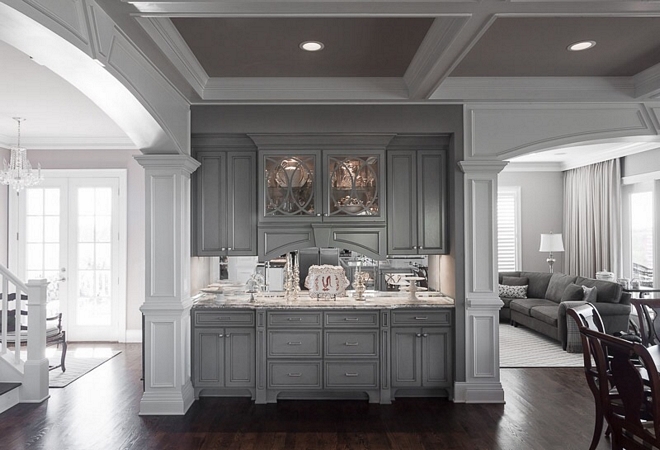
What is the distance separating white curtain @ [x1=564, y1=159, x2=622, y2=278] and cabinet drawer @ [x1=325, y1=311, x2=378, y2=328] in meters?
5.15

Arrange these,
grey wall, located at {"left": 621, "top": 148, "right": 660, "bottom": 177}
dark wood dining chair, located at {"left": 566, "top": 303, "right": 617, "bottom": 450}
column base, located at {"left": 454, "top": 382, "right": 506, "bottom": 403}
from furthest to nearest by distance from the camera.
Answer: grey wall, located at {"left": 621, "top": 148, "right": 660, "bottom": 177}
column base, located at {"left": 454, "top": 382, "right": 506, "bottom": 403}
dark wood dining chair, located at {"left": 566, "top": 303, "right": 617, "bottom": 450}

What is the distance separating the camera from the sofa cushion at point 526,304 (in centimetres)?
735

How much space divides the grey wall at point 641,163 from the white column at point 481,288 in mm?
3972

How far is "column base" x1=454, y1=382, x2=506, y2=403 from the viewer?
4367 millimetres

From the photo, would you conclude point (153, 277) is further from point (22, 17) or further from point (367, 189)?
point (22, 17)

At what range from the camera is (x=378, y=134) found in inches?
177

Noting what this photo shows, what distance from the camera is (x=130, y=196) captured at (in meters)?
6.74

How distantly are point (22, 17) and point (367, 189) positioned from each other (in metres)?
3.09

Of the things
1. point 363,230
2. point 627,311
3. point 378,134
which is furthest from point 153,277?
point 627,311

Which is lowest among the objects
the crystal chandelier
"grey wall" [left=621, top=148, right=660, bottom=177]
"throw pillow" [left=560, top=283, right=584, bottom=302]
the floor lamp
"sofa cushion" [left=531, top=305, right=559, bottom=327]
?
"sofa cushion" [left=531, top=305, right=559, bottom=327]

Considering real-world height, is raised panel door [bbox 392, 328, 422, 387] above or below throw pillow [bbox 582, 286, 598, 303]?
below

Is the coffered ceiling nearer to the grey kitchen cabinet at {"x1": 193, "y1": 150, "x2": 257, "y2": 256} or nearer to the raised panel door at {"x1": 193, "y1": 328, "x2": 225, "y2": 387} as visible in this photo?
the grey kitchen cabinet at {"x1": 193, "y1": 150, "x2": 257, "y2": 256}

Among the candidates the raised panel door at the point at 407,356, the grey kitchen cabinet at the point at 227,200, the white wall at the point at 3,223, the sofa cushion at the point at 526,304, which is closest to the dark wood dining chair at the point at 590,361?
the raised panel door at the point at 407,356

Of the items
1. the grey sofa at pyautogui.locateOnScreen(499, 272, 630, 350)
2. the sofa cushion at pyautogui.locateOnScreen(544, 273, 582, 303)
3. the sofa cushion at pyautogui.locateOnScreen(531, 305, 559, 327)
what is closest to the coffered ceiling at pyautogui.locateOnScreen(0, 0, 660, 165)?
the grey sofa at pyautogui.locateOnScreen(499, 272, 630, 350)
